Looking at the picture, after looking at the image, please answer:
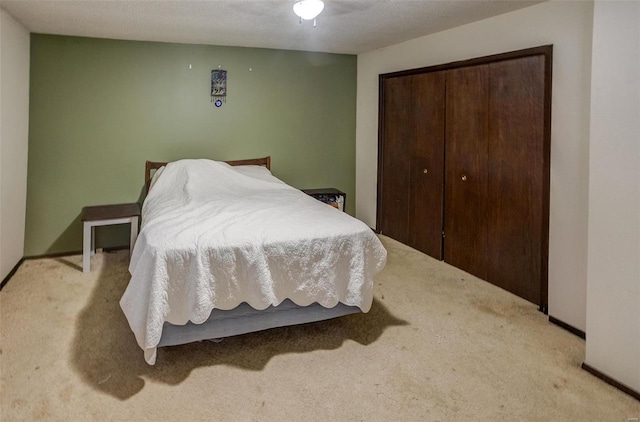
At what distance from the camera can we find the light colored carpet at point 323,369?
1888 mm

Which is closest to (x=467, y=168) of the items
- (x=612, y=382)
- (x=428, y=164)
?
(x=428, y=164)

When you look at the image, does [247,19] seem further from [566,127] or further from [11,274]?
[11,274]

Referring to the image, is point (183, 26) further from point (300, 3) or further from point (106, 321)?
point (106, 321)

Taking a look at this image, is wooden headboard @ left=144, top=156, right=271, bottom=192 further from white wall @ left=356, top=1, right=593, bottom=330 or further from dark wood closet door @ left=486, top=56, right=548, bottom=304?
white wall @ left=356, top=1, right=593, bottom=330

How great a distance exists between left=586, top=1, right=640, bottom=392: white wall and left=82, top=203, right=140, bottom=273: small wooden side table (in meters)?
3.44

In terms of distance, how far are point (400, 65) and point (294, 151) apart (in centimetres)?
146

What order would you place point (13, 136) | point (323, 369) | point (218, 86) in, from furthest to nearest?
point (218, 86) → point (13, 136) → point (323, 369)

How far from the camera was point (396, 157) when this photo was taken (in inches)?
176

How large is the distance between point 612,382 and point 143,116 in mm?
4197

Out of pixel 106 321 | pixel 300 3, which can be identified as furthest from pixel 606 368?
pixel 106 321

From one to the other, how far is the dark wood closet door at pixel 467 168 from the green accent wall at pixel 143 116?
5.57 feet

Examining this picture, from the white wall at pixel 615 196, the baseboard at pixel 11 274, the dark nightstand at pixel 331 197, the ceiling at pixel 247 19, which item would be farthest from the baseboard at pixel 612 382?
the baseboard at pixel 11 274

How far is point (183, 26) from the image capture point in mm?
3543

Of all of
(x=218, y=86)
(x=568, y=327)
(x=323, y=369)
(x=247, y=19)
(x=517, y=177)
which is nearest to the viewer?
(x=323, y=369)
